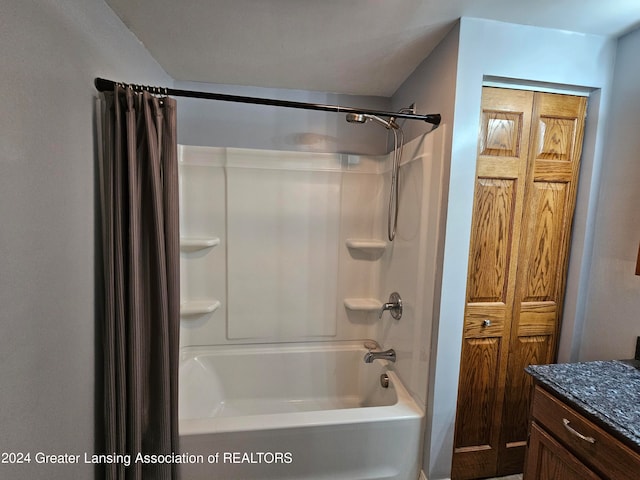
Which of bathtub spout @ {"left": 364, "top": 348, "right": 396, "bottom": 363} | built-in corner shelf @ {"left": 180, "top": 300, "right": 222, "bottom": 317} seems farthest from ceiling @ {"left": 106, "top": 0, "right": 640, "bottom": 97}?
bathtub spout @ {"left": 364, "top": 348, "right": 396, "bottom": 363}

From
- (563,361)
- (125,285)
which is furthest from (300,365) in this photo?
(563,361)

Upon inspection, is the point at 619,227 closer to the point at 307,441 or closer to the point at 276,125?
the point at 307,441

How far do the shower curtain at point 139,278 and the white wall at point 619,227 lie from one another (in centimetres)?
204

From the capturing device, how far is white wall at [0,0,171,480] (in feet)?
2.81

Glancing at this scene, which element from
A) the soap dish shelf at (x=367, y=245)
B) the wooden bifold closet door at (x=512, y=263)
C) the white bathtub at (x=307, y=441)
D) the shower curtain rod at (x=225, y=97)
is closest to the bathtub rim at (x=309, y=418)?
the white bathtub at (x=307, y=441)

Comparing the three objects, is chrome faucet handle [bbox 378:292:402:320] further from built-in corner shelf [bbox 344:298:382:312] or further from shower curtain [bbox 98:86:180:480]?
shower curtain [bbox 98:86:180:480]

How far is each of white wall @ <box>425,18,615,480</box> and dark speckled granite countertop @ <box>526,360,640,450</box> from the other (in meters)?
0.38

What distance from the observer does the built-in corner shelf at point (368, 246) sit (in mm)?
2288

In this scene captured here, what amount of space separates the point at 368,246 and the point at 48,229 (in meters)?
1.77

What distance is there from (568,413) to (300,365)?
1.65 metres

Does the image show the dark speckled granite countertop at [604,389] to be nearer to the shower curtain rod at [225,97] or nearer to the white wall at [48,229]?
the shower curtain rod at [225,97]

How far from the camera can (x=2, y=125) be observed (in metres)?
0.82

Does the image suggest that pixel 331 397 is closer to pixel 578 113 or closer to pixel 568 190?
pixel 568 190

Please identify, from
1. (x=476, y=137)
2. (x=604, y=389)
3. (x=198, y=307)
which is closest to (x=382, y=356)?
(x=604, y=389)
